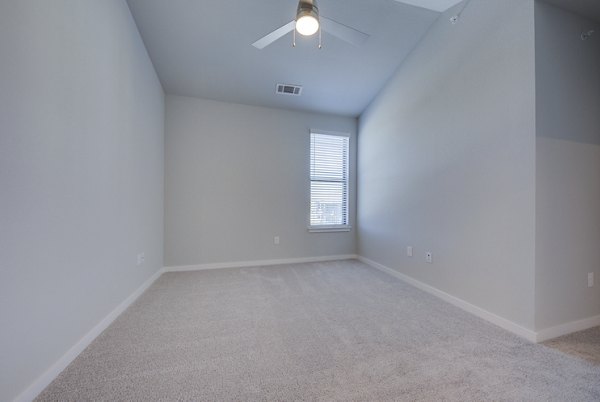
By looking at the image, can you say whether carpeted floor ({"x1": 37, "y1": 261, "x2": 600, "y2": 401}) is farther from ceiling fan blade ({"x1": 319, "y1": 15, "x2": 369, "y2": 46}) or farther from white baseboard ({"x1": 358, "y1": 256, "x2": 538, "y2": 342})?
ceiling fan blade ({"x1": 319, "y1": 15, "x2": 369, "y2": 46})

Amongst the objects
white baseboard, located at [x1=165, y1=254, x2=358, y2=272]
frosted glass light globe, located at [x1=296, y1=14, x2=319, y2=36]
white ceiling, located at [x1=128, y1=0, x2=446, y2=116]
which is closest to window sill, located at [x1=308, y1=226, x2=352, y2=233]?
white baseboard, located at [x1=165, y1=254, x2=358, y2=272]

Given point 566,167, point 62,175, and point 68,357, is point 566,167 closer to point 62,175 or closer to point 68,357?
point 62,175

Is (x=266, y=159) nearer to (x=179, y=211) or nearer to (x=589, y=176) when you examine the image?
(x=179, y=211)

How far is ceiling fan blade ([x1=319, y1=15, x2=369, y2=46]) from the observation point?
6.02 ft

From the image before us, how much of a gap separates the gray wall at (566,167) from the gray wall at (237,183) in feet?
9.04

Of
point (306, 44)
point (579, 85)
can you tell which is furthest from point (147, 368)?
point (579, 85)

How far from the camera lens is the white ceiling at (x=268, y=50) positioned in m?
2.47

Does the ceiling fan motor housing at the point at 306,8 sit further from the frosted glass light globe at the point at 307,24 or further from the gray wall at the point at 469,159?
the gray wall at the point at 469,159

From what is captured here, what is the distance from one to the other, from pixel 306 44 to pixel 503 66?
2.00m

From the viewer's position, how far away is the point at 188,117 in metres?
3.62

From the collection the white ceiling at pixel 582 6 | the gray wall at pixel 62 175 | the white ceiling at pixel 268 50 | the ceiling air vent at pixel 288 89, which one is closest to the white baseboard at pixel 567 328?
the white ceiling at pixel 582 6

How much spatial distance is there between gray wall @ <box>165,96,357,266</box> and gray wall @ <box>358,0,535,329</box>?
1443mm

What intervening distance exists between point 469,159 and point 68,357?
348 centimetres

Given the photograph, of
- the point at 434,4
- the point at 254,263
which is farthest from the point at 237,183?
the point at 434,4
